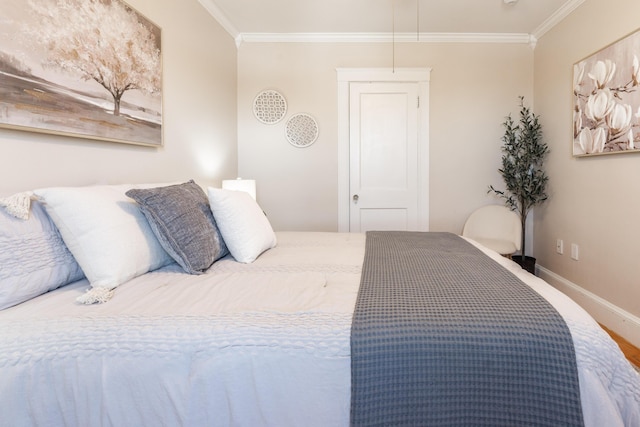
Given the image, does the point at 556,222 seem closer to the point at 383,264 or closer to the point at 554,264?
the point at 554,264

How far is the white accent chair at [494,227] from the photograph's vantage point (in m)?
3.09

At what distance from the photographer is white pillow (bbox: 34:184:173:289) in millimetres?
1138

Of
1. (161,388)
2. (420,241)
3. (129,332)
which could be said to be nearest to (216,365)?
(161,388)

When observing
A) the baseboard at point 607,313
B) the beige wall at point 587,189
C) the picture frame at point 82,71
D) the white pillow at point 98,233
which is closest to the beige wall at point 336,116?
the beige wall at point 587,189

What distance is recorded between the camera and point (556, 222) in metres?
3.06

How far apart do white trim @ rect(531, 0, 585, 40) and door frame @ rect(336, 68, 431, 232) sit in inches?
41.3

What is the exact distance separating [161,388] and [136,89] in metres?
1.64

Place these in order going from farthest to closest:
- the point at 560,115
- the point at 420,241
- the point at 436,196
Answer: the point at 436,196
the point at 560,115
the point at 420,241

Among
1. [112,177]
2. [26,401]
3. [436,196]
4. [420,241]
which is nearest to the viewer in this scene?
[26,401]

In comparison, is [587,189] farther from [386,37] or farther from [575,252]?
[386,37]

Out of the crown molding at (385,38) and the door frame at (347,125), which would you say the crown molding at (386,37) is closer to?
the crown molding at (385,38)

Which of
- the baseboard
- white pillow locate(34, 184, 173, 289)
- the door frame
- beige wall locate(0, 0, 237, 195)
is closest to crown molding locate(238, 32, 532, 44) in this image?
the door frame

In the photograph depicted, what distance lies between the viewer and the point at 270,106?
3447 millimetres

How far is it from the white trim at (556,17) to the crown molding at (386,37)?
110 mm
